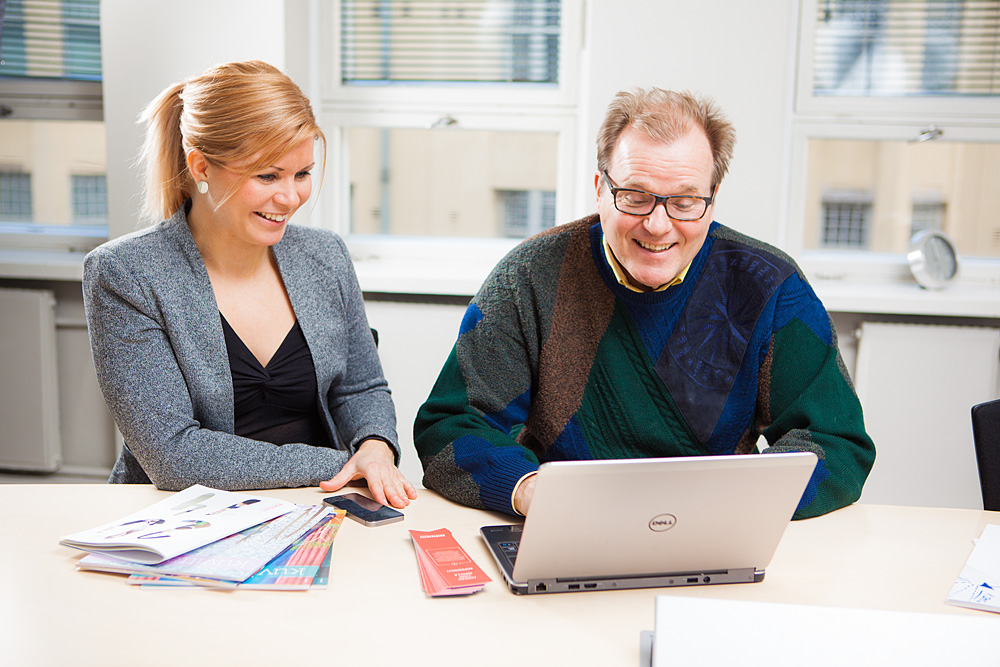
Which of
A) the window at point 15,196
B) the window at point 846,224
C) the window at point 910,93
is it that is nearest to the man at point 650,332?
the window at point 910,93

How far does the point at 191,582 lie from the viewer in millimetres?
932

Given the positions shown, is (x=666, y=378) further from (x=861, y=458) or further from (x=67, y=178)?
(x=67, y=178)

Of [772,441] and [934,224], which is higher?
[934,224]

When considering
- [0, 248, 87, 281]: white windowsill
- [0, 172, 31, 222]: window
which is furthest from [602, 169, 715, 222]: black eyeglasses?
[0, 172, 31, 222]: window

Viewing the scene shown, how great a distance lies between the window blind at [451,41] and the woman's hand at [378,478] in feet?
5.78

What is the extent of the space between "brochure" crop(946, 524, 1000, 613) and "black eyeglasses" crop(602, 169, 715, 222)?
0.66m

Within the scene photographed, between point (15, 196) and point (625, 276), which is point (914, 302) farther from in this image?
point (15, 196)

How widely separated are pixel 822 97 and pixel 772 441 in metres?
1.64

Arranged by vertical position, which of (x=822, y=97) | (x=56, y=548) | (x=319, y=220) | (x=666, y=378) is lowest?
(x=56, y=548)

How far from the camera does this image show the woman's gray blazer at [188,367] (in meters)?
1.31

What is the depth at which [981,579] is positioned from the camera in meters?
1.02

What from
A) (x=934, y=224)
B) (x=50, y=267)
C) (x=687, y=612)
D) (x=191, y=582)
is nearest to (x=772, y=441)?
(x=687, y=612)

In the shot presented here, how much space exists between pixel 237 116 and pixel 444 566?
3.08 feet

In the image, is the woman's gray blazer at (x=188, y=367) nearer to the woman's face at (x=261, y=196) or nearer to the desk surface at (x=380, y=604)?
the woman's face at (x=261, y=196)
